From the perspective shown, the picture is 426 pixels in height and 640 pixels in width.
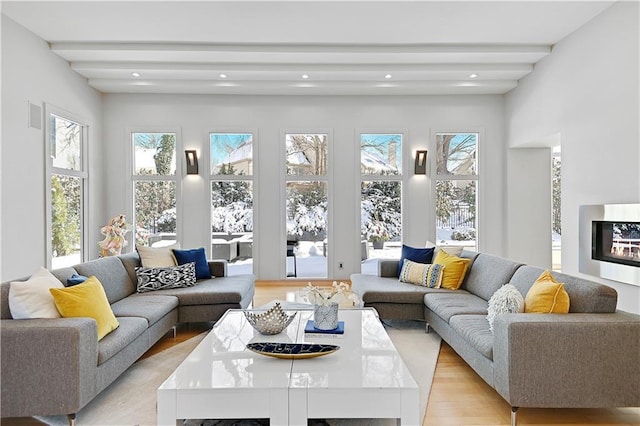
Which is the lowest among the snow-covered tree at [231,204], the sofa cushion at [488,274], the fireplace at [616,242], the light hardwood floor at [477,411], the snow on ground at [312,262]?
the light hardwood floor at [477,411]

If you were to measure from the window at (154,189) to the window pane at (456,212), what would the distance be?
4565 millimetres

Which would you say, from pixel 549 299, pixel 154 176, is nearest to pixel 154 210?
pixel 154 176

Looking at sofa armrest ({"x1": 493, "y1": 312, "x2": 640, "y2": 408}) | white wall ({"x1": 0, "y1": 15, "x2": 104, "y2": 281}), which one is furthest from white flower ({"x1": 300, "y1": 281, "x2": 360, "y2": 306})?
white wall ({"x1": 0, "y1": 15, "x2": 104, "y2": 281})

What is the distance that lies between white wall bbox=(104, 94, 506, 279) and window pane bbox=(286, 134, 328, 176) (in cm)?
16

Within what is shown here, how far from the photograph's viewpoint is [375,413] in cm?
195

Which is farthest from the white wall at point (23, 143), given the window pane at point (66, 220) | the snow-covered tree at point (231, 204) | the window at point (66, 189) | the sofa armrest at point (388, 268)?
the sofa armrest at point (388, 268)

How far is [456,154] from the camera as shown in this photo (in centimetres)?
686

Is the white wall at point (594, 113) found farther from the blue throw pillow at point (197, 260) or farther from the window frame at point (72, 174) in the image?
the window frame at point (72, 174)

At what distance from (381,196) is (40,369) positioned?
5.46 metres

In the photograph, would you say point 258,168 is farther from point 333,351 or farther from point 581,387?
point 581,387

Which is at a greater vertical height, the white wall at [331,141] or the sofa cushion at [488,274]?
the white wall at [331,141]

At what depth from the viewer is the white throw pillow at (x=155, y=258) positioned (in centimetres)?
438

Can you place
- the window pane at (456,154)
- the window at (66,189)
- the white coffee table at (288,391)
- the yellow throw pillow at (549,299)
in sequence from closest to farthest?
1. the white coffee table at (288,391)
2. the yellow throw pillow at (549,299)
3. the window at (66,189)
4. the window pane at (456,154)

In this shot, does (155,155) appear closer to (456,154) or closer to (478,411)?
(456,154)
